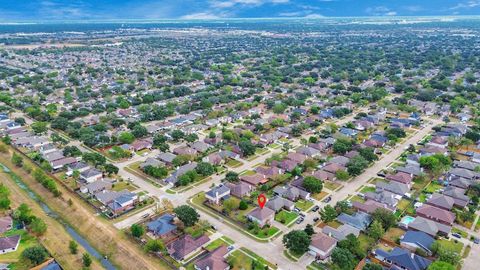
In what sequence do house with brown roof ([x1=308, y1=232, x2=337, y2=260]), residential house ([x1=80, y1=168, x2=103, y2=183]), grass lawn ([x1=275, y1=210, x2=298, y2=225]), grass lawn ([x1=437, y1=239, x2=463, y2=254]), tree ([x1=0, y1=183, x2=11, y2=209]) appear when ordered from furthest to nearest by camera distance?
residential house ([x1=80, y1=168, x2=103, y2=183])
tree ([x1=0, y1=183, x2=11, y2=209])
grass lawn ([x1=275, y1=210, x2=298, y2=225])
grass lawn ([x1=437, y1=239, x2=463, y2=254])
house with brown roof ([x1=308, y1=232, x2=337, y2=260])

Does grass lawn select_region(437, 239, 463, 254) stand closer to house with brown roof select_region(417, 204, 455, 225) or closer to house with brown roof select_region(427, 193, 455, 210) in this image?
house with brown roof select_region(417, 204, 455, 225)

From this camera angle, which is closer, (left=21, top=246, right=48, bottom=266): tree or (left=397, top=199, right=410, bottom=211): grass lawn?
(left=21, top=246, right=48, bottom=266): tree

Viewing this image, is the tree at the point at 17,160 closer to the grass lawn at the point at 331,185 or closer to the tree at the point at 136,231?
the tree at the point at 136,231

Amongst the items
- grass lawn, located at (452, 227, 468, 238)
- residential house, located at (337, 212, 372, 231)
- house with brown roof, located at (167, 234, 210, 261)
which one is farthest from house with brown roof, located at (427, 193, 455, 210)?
house with brown roof, located at (167, 234, 210, 261)

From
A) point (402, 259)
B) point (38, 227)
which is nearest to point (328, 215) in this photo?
point (402, 259)

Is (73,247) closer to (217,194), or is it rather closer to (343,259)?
(217,194)

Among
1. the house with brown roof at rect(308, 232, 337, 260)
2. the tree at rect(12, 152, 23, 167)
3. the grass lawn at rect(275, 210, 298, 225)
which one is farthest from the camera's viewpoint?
the tree at rect(12, 152, 23, 167)
